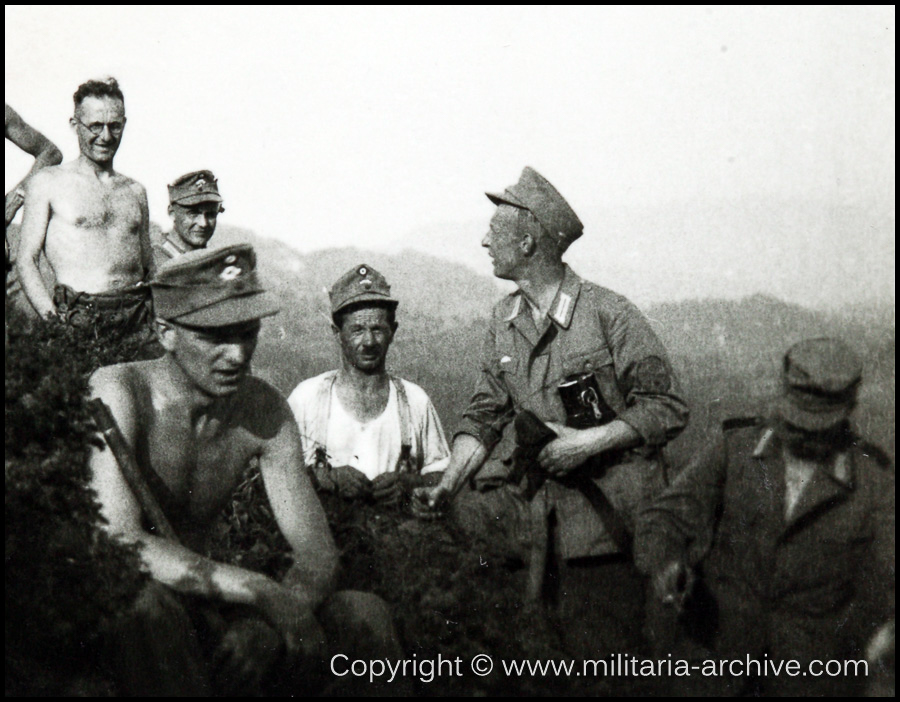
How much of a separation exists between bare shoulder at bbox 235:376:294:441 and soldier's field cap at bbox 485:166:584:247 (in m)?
1.75

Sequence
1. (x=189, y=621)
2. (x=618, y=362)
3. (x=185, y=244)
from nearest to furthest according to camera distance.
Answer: (x=189, y=621), (x=618, y=362), (x=185, y=244)

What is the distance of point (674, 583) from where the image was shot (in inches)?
262

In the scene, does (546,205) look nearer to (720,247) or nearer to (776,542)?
(720,247)

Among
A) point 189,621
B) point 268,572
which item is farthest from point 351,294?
point 189,621

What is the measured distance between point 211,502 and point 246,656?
78 cm

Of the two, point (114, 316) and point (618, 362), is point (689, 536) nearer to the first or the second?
point (618, 362)

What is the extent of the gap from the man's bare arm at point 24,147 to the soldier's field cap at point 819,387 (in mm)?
4376

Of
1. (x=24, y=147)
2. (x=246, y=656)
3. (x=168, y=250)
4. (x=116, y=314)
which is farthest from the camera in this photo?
(x=168, y=250)

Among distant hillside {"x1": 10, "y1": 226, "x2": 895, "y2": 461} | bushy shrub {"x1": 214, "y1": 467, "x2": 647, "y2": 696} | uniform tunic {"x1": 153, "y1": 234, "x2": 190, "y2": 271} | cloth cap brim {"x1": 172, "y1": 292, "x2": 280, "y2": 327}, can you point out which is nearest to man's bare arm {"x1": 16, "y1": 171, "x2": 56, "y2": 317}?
distant hillside {"x1": 10, "y1": 226, "x2": 895, "y2": 461}

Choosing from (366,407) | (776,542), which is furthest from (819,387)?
(366,407)

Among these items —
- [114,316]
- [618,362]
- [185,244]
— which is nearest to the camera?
[618,362]

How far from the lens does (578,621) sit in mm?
6949

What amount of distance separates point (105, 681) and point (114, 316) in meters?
2.20

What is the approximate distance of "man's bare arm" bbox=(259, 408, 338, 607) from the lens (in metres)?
6.65
